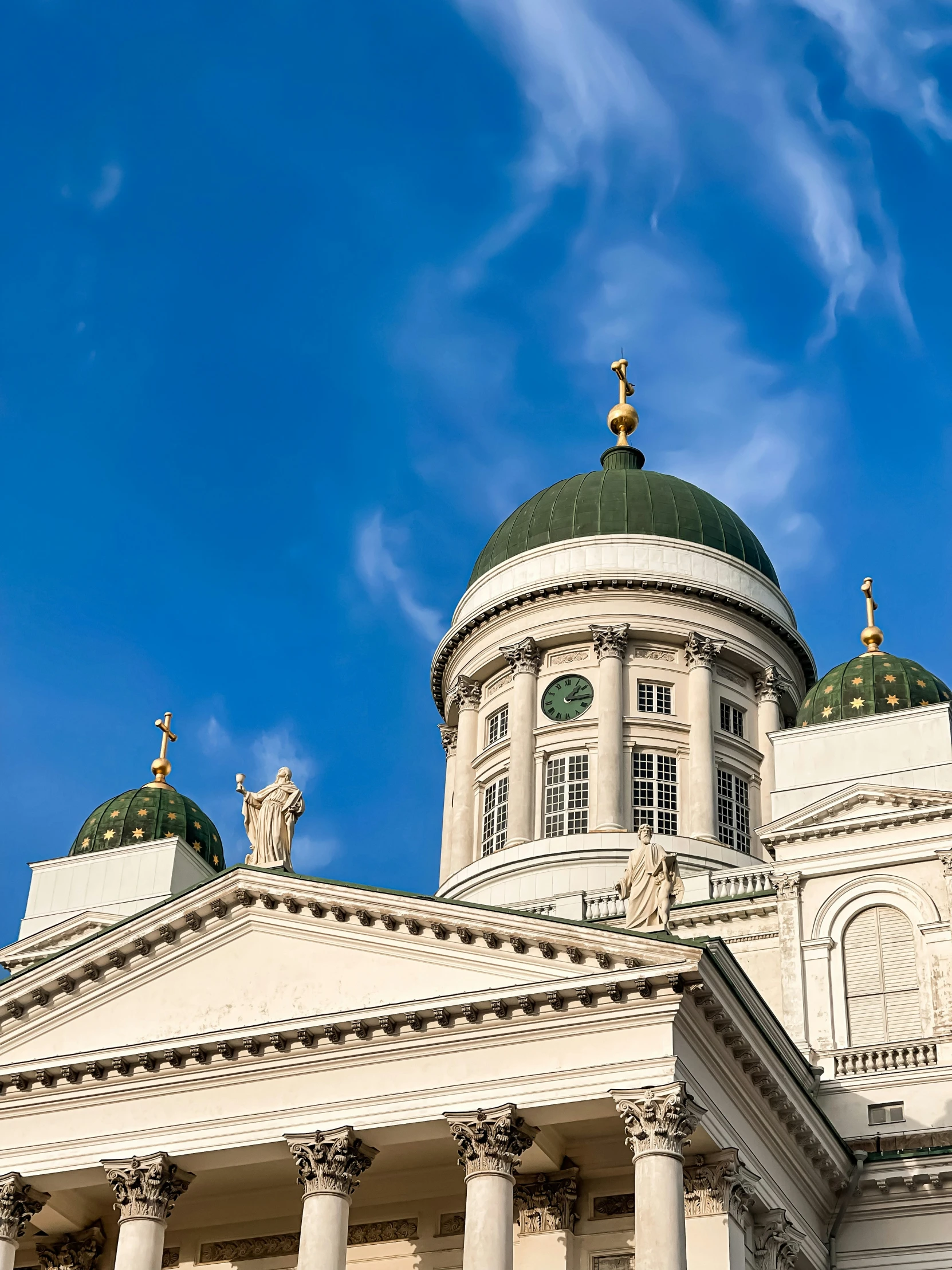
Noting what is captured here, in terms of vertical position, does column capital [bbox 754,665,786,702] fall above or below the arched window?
above

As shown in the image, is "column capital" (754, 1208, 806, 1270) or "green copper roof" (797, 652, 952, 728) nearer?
"column capital" (754, 1208, 806, 1270)

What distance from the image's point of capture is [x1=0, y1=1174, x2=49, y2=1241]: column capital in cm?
3020

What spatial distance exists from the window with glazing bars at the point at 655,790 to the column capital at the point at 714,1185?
68.5 feet

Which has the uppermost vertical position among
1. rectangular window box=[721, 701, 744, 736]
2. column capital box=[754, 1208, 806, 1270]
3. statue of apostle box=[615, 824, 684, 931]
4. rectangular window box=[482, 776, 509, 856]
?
rectangular window box=[721, 701, 744, 736]

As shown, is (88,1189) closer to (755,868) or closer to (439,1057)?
(439,1057)

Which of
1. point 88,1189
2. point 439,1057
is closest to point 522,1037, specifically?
point 439,1057

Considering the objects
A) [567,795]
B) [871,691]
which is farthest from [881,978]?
[567,795]

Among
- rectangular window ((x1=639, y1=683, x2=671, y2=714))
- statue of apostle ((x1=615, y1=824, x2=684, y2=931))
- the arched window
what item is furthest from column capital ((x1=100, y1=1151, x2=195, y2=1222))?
rectangular window ((x1=639, y1=683, x2=671, y2=714))

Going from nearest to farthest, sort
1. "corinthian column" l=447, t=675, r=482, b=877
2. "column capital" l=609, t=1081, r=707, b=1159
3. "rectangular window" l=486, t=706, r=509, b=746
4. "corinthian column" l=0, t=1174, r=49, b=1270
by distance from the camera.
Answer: "column capital" l=609, t=1081, r=707, b=1159 < "corinthian column" l=0, t=1174, r=49, b=1270 < "corinthian column" l=447, t=675, r=482, b=877 < "rectangular window" l=486, t=706, r=509, b=746

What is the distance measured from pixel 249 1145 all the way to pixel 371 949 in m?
3.51

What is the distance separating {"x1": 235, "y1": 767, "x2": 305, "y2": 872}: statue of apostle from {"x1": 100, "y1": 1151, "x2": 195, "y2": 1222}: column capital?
5113mm

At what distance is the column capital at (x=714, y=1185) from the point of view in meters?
28.1

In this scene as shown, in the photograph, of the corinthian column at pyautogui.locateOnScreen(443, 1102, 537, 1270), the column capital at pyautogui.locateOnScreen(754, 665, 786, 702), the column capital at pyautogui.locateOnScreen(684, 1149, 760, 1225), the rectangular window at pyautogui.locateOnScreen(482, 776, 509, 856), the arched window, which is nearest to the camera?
the corinthian column at pyautogui.locateOnScreen(443, 1102, 537, 1270)

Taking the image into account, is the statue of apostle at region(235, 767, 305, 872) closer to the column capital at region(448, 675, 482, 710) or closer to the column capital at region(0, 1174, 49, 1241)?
the column capital at region(0, 1174, 49, 1241)
